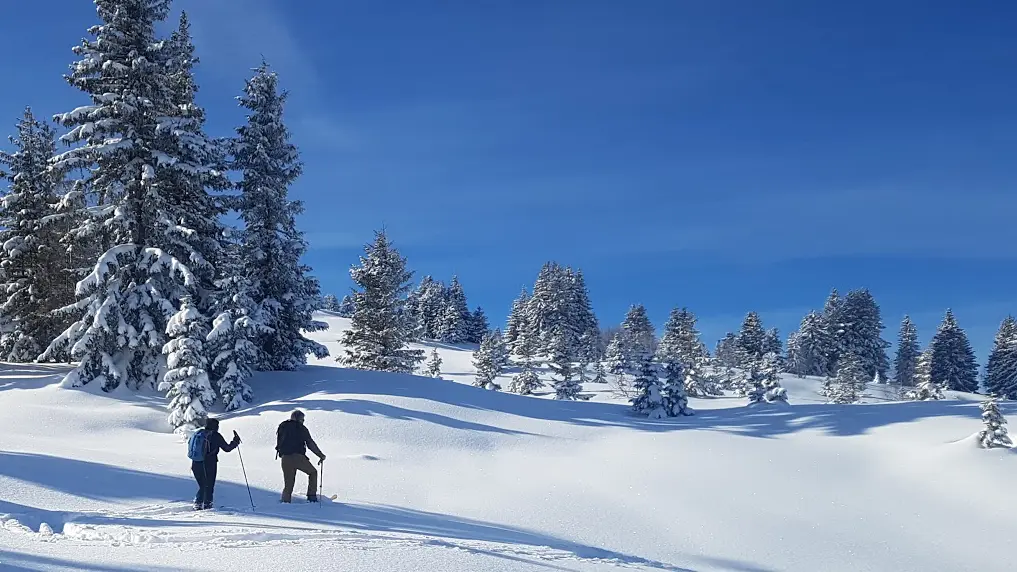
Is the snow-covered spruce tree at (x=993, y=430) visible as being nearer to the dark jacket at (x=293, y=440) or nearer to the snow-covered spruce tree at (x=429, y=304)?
the dark jacket at (x=293, y=440)

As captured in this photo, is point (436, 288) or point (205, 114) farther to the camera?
point (436, 288)

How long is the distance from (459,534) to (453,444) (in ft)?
27.1

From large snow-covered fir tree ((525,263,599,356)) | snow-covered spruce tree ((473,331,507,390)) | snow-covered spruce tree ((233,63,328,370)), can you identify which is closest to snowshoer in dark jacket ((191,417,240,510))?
snow-covered spruce tree ((233,63,328,370))

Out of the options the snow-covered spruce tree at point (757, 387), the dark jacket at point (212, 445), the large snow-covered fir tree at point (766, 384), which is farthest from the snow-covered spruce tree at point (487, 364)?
the dark jacket at point (212, 445)

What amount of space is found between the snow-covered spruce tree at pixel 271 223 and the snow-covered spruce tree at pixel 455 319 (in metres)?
63.0

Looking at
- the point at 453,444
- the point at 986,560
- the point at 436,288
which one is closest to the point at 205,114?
the point at 453,444

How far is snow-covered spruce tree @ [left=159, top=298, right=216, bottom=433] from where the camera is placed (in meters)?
18.3

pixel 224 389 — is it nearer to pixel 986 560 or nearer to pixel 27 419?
pixel 27 419

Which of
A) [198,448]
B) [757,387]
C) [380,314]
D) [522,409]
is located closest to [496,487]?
[198,448]

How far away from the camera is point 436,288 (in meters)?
98.8

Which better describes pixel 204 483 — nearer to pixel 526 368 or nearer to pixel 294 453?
pixel 294 453

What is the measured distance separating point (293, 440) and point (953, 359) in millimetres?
71658

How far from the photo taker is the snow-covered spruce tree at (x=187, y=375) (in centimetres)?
1831

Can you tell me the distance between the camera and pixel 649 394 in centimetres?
2700
